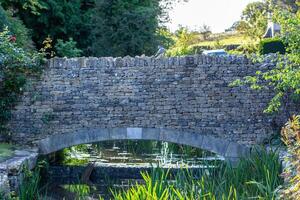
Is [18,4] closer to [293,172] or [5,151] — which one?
[5,151]

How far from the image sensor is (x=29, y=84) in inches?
473

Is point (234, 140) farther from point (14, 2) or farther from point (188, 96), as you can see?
point (14, 2)

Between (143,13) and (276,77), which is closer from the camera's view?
(276,77)

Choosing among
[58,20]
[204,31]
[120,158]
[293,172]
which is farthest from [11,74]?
[204,31]

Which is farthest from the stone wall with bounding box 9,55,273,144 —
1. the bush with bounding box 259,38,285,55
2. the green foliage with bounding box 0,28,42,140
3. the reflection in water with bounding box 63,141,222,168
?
the bush with bounding box 259,38,285,55

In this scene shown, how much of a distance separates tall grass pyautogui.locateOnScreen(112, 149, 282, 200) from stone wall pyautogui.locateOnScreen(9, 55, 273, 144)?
6.49ft

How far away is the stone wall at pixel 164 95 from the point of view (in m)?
11.8

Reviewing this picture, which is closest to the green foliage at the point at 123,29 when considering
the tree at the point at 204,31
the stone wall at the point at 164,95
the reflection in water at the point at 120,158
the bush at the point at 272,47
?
the reflection in water at the point at 120,158

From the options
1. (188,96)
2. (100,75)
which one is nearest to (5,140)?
(100,75)

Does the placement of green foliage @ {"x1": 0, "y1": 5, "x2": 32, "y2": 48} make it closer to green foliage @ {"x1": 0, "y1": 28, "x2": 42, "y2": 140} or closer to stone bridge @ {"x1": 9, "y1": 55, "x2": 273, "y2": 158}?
green foliage @ {"x1": 0, "y1": 28, "x2": 42, "y2": 140}

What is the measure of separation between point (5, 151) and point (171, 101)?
10.7ft

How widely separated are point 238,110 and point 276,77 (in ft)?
7.49

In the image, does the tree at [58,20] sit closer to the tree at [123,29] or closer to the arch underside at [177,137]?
the tree at [123,29]

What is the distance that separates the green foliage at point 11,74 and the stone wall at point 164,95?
1.22 feet
